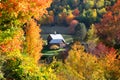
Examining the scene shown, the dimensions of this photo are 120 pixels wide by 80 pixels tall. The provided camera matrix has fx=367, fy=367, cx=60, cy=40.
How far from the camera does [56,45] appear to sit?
265ft

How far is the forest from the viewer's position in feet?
43.4

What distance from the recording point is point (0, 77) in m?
14.0

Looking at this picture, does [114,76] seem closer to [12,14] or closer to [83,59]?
[83,59]

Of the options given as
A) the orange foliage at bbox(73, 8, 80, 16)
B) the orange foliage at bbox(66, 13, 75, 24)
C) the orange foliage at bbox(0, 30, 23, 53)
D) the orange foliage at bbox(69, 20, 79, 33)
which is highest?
the orange foliage at bbox(0, 30, 23, 53)

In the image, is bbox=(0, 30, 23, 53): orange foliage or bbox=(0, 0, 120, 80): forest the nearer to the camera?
bbox=(0, 0, 120, 80): forest

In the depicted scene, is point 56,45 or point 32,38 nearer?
point 32,38

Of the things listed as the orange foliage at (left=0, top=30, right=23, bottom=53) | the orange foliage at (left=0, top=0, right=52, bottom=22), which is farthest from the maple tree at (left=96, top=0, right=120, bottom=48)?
the orange foliage at (left=0, top=0, right=52, bottom=22)

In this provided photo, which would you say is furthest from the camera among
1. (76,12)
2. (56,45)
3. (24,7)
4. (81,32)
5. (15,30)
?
(76,12)

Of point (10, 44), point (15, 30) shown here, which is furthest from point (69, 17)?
point (15, 30)

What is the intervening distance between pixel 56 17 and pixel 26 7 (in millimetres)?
97287

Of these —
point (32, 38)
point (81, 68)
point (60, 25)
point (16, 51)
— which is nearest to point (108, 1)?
point (60, 25)

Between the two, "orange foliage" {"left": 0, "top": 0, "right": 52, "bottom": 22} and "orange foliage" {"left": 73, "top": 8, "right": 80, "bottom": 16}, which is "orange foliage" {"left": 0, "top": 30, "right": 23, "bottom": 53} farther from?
"orange foliage" {"left": 73, "top": 8, "right": 80, "bottom": 16}

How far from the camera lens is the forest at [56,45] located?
13234mm

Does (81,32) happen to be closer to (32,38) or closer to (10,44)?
(32,38)
